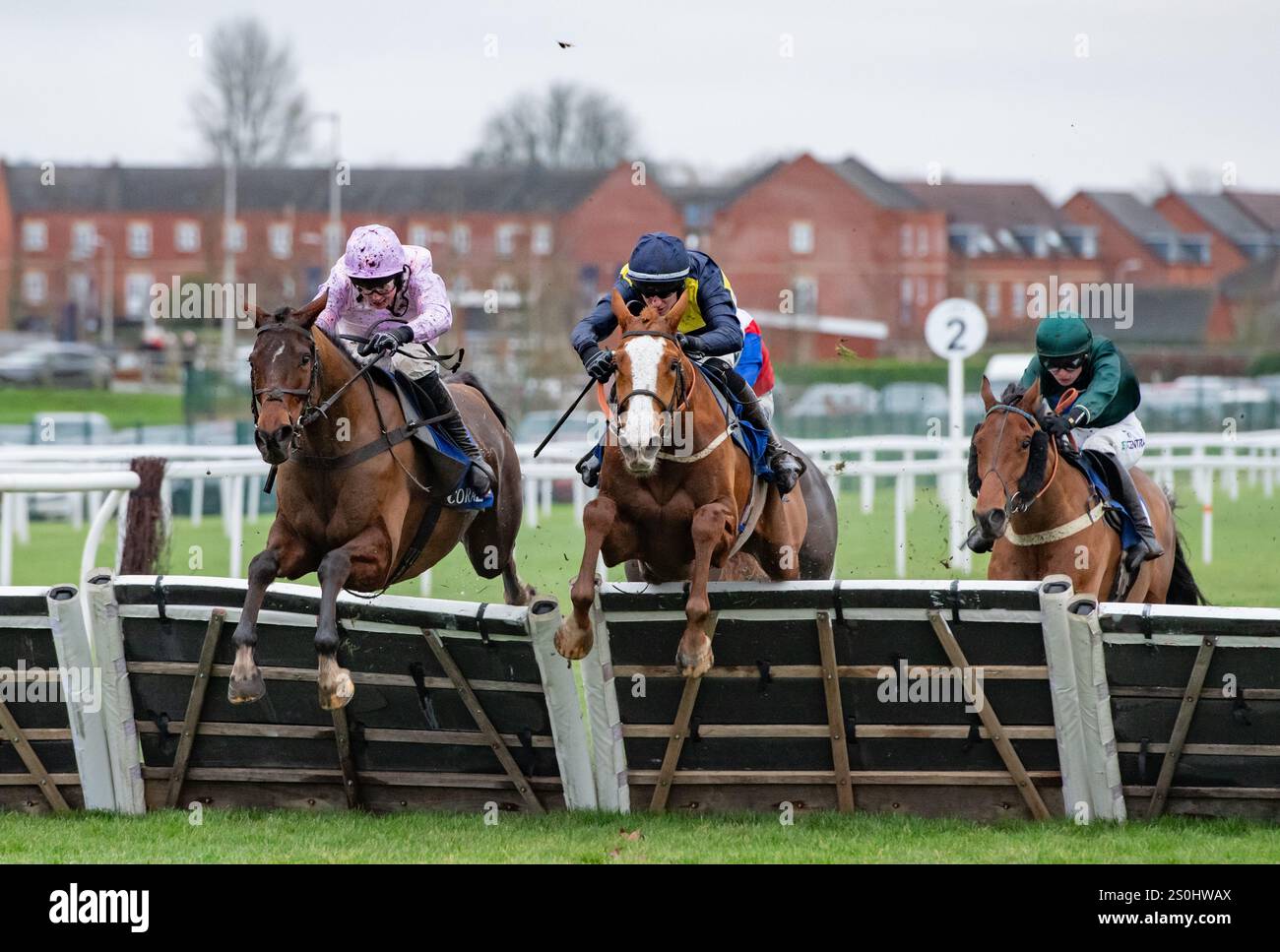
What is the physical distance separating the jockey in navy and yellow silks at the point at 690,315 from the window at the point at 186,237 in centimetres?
5667

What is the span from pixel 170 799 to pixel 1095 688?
3.62 m

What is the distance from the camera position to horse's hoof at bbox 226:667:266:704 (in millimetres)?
6418

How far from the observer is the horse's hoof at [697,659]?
6.37m

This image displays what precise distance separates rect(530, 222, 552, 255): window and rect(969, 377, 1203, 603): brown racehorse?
127 feet

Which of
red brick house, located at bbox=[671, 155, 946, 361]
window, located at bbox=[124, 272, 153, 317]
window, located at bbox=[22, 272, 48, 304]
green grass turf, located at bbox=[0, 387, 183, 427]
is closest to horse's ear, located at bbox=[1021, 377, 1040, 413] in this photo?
red brick house, located at bbox=[671, 155, 946, 361]

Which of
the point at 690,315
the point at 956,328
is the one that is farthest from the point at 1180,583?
the point at 956,328

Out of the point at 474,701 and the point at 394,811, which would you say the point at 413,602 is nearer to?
the point at 474,701

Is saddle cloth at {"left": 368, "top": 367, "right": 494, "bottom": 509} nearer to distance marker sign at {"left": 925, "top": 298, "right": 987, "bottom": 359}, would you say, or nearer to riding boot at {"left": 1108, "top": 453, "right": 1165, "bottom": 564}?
riding boot at {"left": 1108, "top": 453, "right": 1165, "bottom": 564}

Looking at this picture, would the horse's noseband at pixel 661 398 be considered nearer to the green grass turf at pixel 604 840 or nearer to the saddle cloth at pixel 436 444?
the saddle cloth at pixel 436 444

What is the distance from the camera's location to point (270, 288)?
149 ft

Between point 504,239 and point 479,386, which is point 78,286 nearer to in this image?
point 504,239

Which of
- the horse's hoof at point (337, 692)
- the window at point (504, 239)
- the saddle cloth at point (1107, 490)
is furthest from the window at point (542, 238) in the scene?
the horse's hoof at point (337, 692)

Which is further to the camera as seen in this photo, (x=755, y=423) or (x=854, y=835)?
(x=755, y=423)
